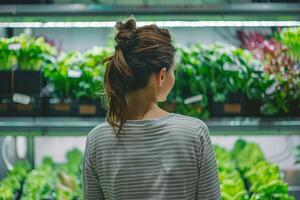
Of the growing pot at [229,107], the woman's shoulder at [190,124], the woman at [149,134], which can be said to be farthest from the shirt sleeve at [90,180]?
the growing pot at [229,107]

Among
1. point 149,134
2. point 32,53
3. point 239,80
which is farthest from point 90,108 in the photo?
point 149,134

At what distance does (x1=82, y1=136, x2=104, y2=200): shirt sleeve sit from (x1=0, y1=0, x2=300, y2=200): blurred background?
58 centimetres

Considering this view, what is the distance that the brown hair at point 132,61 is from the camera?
4.16ft

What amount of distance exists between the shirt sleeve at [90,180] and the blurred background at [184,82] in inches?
23.0

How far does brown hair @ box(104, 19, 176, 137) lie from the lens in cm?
127

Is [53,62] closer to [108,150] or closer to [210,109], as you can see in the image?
[210,109]

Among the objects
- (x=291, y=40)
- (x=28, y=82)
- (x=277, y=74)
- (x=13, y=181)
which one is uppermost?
(x=291, y=40)

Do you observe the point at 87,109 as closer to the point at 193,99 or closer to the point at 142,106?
the point at 193,99

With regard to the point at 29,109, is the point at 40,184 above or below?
below

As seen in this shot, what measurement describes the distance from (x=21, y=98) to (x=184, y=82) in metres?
0.72

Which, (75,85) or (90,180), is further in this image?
(75,85)

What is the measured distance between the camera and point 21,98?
2127mm

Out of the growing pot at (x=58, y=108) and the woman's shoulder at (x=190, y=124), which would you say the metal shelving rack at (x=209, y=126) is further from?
the woman's shoulder at (x=190, y=124)

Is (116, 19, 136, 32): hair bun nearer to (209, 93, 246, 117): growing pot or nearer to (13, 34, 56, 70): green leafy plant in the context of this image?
(209, 93, 246, 117): growing pot
